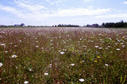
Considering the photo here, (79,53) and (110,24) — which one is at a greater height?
(110,24)

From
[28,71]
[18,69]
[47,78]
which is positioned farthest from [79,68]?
[18,69]

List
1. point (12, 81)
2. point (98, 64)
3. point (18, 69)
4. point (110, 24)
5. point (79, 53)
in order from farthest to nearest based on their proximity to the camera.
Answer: point (110, 24) < point (79, 53) < point (98, 64) < point (18, 69) < point (12, 81)

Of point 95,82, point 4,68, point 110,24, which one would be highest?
point 110,24

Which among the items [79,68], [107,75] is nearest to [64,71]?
[79,68]

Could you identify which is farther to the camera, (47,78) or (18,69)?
(18,69)

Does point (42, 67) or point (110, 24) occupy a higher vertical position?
point (110, 24)

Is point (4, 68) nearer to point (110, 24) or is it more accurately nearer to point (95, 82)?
point (95, 82)

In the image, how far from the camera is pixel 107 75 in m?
2.70

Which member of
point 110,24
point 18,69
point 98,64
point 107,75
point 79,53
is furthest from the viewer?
point 110,24

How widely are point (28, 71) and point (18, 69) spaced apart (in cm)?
29

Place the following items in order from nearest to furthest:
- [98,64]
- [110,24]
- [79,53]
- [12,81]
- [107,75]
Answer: [12,81], [107,75], [98,64], [79,53], [110,24]

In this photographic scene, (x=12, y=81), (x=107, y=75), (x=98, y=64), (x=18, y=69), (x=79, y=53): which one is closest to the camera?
(x=12, y=81)

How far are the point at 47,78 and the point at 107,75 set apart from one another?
1.50m

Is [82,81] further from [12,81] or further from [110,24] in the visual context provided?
[110,24]
